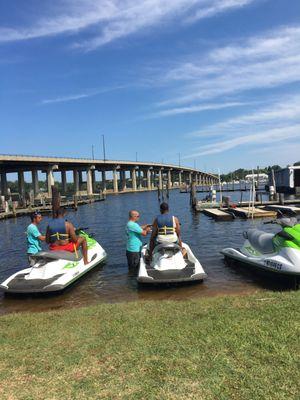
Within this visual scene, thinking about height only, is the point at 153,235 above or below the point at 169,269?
above

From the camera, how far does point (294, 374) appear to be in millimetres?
4453

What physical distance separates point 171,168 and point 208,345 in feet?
576

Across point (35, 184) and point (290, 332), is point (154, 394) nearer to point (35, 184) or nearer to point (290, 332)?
point (290, 332)

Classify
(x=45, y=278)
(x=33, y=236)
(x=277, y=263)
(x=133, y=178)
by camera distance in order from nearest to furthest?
(x=277, y=263) < (x=45, y=278) < (x=33, y=236) < (x=133, y=178)

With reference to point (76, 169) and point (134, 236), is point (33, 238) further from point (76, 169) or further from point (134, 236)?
point (76, 169)

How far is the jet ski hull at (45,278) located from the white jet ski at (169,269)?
6.53ft

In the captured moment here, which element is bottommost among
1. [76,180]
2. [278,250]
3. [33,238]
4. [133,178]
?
[278,250]

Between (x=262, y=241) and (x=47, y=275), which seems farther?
(x=262, y=241)

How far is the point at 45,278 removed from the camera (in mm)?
10828

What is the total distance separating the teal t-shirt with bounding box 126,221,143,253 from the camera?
13.1 m

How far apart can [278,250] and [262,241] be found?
3.85 ft

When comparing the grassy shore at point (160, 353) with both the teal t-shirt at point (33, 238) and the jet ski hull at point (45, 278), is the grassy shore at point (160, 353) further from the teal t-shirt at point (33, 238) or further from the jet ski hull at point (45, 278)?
the teal t-shirt at point (33, 238)

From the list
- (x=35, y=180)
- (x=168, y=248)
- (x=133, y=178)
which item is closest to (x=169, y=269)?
(x=168, y=248)

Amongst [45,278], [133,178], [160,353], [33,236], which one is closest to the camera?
[160,353]
